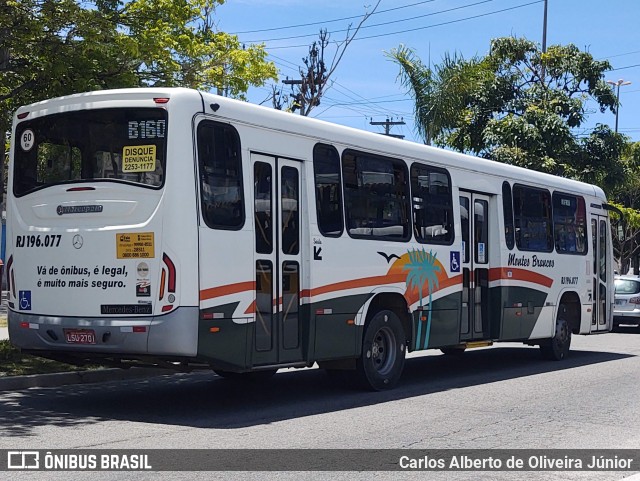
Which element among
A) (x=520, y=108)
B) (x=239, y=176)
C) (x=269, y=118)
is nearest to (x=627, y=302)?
(x=520, y=108)

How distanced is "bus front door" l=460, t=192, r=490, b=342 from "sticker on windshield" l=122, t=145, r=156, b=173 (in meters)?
5.82

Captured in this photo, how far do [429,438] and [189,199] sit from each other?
128 inches

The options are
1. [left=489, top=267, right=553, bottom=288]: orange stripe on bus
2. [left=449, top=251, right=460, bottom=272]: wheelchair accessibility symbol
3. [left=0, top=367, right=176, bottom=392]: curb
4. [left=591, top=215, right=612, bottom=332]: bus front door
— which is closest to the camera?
[left=0, top=367, right=176, bottom=392]: curb

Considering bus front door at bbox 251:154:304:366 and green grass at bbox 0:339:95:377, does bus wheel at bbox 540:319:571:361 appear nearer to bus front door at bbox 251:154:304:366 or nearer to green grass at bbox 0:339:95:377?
bus front door at bbox 251:154:304:366

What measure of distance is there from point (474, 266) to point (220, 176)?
5.72 m

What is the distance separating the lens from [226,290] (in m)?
9.97

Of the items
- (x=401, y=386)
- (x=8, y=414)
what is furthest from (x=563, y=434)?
(x=8, y=414)

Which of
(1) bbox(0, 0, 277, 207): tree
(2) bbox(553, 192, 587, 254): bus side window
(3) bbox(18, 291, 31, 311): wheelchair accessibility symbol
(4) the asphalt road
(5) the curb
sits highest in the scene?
(1) bbox(0, 0, 277, 207): tree

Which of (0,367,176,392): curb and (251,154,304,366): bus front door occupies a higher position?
(251,154,304,366): bus front door

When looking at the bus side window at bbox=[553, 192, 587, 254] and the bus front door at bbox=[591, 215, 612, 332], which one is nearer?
the bus side window at bbox=[553, 192, 587, 254]

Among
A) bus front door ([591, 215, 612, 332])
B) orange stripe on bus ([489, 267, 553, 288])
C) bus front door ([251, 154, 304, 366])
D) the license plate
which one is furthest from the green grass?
bus front door ([591, 215, 612, 332])

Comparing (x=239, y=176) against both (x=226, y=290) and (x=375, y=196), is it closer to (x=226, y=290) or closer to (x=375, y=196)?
(x=226, y=290)

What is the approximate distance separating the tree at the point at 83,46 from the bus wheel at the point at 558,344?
7.74 meters

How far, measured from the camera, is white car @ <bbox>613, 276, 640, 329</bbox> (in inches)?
1045
